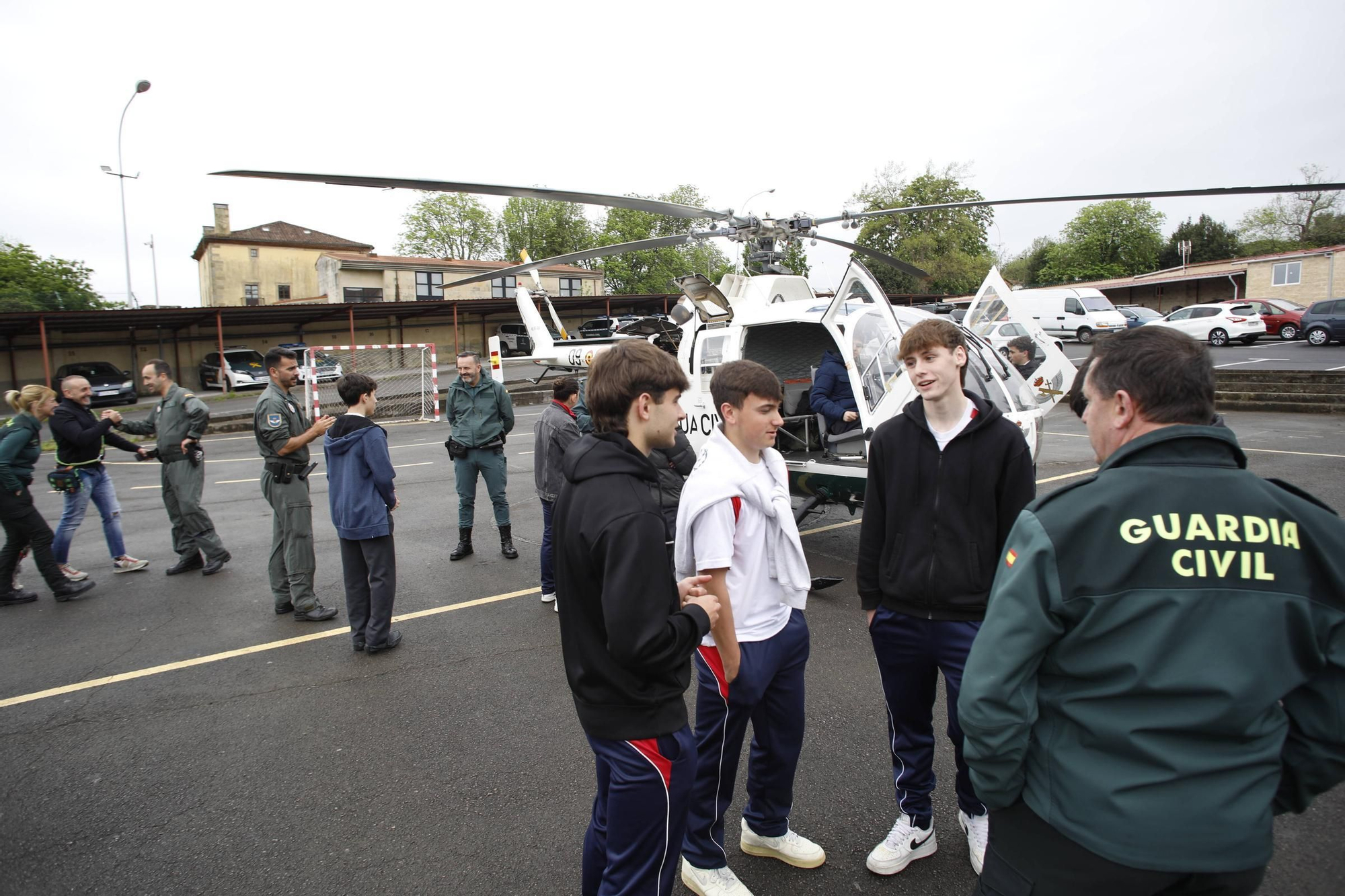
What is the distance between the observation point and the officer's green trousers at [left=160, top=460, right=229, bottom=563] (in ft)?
22.4

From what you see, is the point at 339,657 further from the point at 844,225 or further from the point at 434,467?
the point at 434,467

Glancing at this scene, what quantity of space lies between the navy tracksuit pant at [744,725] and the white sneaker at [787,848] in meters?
0.17

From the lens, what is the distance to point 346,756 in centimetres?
379

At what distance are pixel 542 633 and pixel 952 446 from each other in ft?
11.7

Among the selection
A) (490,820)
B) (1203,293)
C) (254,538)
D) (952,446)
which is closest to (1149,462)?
(952,446)

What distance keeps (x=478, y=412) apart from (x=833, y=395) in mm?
3485

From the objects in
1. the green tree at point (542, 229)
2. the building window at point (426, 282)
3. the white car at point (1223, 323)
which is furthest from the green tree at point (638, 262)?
the white car at point (1223, 323)

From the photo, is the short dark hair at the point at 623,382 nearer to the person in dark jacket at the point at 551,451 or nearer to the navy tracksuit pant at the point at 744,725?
the navy tracksuit pant at the point at 744,725

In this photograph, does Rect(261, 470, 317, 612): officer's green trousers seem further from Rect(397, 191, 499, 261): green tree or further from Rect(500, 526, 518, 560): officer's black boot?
Rect(397, 191, 499, 261): green tree

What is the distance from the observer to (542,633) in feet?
17.4

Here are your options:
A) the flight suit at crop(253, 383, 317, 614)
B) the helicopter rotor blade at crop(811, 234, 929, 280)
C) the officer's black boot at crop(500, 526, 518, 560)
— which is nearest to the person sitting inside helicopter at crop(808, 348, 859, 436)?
the helicopter rotor blade at crop(811, 234, 929, 280)

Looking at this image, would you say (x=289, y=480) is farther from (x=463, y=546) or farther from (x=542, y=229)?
(x=542, y=229)

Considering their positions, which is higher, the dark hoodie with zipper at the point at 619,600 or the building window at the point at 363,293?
the building window at the point at 363,293

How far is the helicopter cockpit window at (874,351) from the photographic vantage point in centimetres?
619
